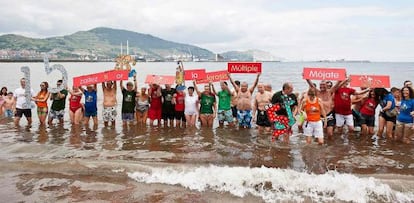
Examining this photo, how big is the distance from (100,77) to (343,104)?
7966 mm

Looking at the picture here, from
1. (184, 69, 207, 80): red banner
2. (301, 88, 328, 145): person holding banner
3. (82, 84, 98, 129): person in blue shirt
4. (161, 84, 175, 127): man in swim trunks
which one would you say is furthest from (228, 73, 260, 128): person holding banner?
(82, 84, 98, 129): person in blue shirt

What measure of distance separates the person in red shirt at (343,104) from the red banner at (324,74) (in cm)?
26

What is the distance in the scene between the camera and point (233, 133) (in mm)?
11789

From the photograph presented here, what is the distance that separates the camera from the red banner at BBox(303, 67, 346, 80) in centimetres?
1047

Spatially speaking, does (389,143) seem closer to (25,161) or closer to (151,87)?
(151,87)

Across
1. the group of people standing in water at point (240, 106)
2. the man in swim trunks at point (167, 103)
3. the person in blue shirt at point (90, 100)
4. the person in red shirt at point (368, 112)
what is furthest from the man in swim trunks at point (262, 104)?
the person in blue shirt at point (90, 100)

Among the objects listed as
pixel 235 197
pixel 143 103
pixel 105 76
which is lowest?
pixel 235 197

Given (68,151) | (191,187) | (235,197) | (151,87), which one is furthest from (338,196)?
(151,87)

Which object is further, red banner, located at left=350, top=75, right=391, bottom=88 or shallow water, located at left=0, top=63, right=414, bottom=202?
red banner, located at left=350, top=75, right=391, bottom=88

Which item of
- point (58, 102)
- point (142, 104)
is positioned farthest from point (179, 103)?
point (58, 102)

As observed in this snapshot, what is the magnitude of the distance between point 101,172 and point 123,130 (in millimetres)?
4624

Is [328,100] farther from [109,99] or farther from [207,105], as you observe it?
[109,99]

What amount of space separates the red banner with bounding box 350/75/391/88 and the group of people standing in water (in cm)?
30

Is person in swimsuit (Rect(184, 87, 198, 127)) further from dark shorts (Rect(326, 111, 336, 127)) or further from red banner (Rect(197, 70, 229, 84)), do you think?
dark shorts (Rect(326, 111, 336, 127))
